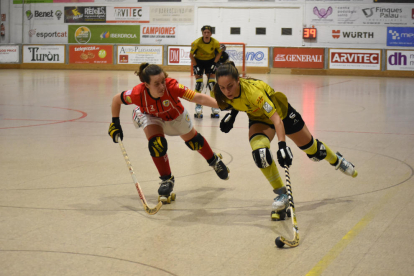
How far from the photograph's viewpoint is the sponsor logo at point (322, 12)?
79.9 ft

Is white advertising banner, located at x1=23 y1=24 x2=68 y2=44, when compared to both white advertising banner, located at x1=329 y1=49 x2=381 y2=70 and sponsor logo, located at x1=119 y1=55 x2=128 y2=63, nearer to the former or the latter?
sponsor logo, located at x1=119 y1=55 x2=128 y2=63

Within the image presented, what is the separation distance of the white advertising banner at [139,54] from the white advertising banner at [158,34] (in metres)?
1.02

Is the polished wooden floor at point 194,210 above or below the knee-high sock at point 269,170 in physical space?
below

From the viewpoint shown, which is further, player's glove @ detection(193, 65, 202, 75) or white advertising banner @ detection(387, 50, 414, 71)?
white advertising banner @ detection(387, 50, 414, 71)

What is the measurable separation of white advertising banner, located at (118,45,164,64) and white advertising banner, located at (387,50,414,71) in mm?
→ 10389

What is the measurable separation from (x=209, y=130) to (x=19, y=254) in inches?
204

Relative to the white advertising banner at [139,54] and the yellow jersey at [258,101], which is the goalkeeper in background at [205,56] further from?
the white advertising banner at [139,54]

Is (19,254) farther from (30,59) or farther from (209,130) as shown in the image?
(30,59)

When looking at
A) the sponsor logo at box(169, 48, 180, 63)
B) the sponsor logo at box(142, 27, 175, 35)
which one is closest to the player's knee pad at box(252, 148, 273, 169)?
the sponsor logo at box(169, 48, 180, 63)

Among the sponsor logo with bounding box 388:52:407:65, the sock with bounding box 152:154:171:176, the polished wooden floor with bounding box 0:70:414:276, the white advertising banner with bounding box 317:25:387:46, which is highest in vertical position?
the white advertising banner with bounding box 317:25:387:46

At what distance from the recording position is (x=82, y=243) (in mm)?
3113

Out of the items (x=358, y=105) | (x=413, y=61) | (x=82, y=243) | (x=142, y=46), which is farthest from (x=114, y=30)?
(x=82, y=243)

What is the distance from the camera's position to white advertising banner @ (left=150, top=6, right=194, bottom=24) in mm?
25969

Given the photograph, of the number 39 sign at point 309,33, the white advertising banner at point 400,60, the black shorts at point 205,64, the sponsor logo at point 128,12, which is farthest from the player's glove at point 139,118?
the sponsor logo at point 128,12
